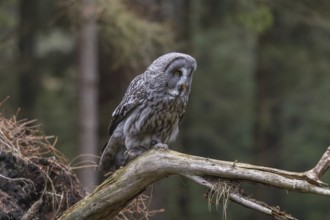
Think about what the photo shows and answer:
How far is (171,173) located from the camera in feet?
17.7

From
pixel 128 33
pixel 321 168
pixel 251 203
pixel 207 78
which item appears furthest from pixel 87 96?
pixel 207 78

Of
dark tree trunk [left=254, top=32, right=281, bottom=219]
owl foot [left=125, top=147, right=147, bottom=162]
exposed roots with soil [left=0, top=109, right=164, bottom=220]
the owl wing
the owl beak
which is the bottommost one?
dark tree trunk [left=254, top=32, right=281, bottom=219]

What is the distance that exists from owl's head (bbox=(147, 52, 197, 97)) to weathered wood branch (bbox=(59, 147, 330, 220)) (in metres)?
1.31

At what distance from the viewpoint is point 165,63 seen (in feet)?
22.2

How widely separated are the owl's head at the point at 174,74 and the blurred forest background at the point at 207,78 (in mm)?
4310

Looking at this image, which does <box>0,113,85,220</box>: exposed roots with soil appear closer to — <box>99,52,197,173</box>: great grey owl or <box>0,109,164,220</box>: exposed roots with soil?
<box>0,109,164,220</box>: exposed roots with soil

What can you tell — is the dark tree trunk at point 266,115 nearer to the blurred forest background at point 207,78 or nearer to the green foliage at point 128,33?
the blurred forest background at point 207,78

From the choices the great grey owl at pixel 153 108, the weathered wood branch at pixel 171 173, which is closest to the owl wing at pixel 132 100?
the great grey owl at pixel 153 108

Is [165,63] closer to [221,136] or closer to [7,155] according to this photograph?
[7,155]

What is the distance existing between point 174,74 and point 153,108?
347mm

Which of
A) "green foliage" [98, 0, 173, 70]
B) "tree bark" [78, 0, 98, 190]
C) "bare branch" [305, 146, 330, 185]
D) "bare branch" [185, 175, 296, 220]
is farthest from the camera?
"tree bark" [78, 0, 98, 190]

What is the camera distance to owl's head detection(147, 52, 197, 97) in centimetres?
664

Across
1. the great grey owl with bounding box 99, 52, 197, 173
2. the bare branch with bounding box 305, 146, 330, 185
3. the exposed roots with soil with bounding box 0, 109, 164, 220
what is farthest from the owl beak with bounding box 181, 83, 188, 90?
the bare branch with bounding box 305, 146, 330, 185

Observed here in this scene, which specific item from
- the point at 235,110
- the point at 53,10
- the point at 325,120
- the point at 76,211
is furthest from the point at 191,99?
the point at 76,211
